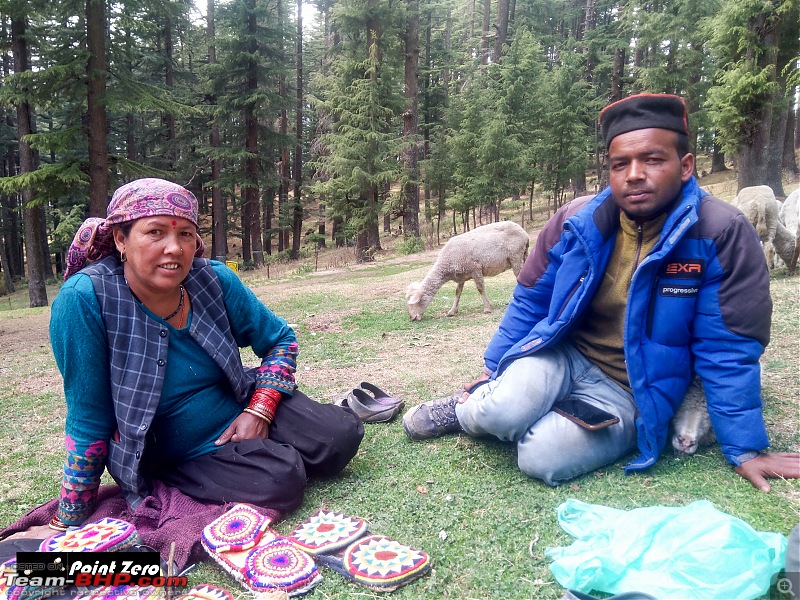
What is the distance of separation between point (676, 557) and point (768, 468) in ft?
3.32

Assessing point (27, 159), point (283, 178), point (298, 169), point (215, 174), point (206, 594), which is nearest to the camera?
point (206, 594)

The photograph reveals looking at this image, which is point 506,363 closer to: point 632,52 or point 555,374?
point 555,374

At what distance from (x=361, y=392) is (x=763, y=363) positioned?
3105 millimetres

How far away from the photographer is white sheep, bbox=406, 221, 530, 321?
9102 mm

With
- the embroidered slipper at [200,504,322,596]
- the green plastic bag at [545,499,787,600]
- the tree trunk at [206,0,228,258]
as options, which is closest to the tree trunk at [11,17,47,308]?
the tree trunk at [206,0,228,258]

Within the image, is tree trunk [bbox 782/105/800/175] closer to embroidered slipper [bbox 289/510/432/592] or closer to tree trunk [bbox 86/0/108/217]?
tree trunk [bbox 86/0/108/217]

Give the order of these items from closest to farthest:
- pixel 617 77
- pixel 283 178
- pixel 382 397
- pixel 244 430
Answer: pixel 244 430 → pixel 382 397 → pixel 617 77 → pixel 283 178

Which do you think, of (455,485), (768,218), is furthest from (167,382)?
(768,218)

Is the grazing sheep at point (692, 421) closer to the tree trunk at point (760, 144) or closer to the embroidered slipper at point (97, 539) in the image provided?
the embroidered slipper at point (97, 539)

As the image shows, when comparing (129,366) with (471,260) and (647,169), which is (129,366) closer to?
(647,169)

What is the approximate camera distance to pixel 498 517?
8.86 feet

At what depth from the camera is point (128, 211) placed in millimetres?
2646
